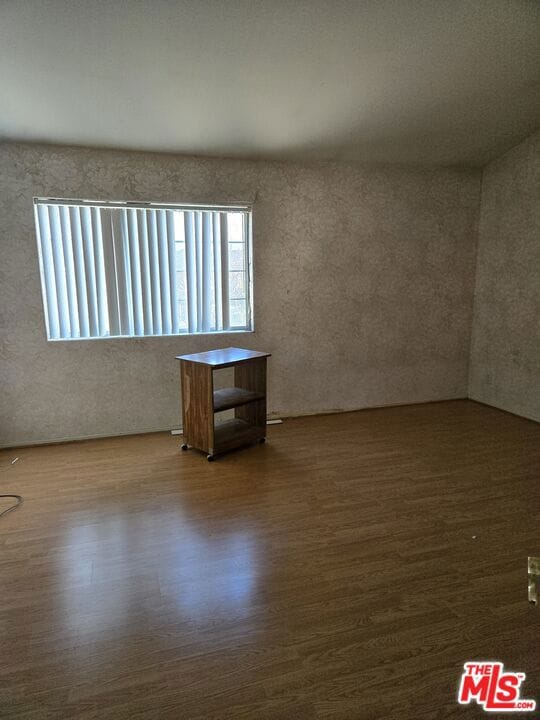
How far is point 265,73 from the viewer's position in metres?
2.74

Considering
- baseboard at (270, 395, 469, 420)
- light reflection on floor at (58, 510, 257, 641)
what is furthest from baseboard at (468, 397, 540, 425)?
light reflection on floor at (58, 510, 257, 641)

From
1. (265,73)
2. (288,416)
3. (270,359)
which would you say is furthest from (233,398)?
(265,73)

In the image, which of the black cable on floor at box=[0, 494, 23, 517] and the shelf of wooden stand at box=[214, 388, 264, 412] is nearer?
the black cable on floor at box=[0, 494, 23, 517]

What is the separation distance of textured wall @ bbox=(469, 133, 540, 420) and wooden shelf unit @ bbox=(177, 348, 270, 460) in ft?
8.42

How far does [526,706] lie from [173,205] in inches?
146

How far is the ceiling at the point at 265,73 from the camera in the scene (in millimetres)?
2295

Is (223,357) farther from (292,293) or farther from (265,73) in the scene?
(265,73)

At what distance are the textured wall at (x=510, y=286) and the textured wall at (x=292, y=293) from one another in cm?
18

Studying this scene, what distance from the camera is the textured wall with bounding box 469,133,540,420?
3943mm

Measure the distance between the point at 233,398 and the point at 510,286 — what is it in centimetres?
300

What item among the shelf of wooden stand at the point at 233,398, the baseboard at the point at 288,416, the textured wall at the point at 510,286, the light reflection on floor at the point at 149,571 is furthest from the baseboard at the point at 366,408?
the light reflection on floor at the point at 149,571

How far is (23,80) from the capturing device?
259cm

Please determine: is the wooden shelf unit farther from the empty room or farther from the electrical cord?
the electrical cord

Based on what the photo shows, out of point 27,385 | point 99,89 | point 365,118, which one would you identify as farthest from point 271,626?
point 365,118
